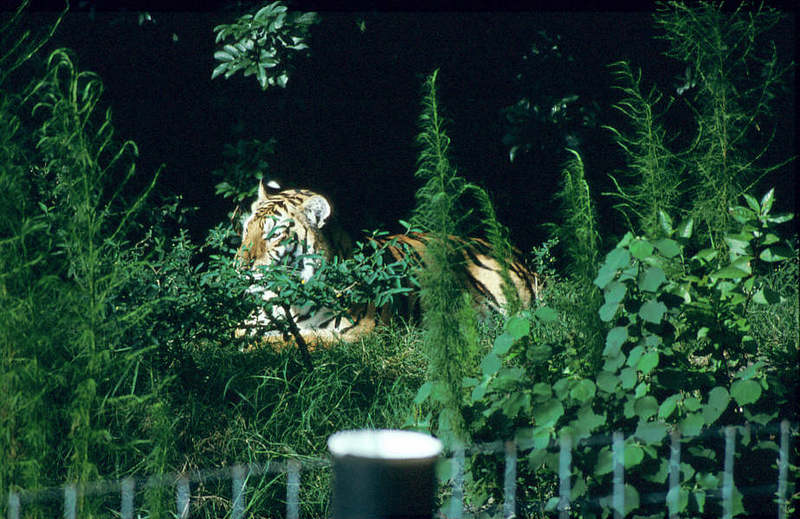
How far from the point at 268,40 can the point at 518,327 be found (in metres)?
2.73

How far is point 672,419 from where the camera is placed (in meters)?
3.15

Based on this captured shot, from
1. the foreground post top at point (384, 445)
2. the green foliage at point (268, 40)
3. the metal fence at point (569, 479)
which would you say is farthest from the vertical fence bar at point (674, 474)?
the green foliage at point (268, 40)

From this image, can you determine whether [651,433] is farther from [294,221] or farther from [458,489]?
[294,221]

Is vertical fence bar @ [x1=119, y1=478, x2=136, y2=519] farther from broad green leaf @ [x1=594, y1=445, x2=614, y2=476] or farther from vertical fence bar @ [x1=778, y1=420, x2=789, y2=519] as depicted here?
vertical fence bar @ [x1=778, y1=420, x2=789, y2=519]

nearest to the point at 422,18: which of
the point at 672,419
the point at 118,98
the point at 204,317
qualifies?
the point at 118,98

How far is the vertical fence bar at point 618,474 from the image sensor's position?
2789 millimetres

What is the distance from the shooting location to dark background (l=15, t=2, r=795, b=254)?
6.02 m

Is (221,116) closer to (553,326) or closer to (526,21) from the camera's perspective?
(526,21)

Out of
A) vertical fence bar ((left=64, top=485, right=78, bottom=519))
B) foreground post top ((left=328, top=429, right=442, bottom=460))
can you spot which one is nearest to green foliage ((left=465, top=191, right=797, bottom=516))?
foreground post top ((left=328, top=429, right=442, bottom=460))

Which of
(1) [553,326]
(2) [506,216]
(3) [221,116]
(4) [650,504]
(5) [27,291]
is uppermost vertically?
(3) [221,116]

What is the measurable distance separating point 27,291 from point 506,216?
4.90 metres

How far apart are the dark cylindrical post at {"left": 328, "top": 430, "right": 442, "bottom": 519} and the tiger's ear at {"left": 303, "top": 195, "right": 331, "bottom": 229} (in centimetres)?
321

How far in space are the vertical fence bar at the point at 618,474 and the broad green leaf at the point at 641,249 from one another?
0.60m

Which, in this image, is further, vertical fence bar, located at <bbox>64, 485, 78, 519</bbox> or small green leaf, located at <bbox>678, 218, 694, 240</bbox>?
small green leaf, located at <bbox>678, 218, 694, 240</bbox>
